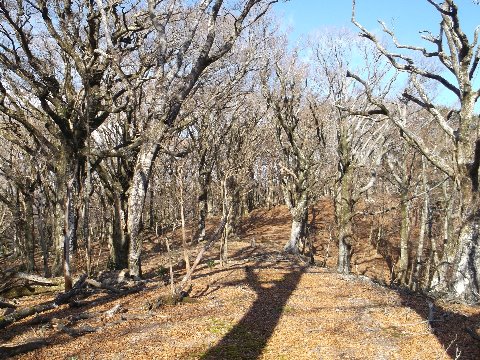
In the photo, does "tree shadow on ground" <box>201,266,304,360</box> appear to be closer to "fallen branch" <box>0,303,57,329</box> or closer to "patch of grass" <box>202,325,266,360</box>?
"patch of grass" <box>202,325,266,360</box>

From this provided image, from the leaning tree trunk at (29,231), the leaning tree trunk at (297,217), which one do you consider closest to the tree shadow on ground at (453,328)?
the leaning tree trunk at (297,217)

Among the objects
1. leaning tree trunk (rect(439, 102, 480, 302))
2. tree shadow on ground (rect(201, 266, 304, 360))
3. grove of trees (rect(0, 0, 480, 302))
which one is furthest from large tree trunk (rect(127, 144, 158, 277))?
leaning tree trunk (rect(439, 102, 480, 302))

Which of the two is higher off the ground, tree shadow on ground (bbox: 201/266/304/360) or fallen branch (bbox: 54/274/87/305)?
fallen branch (bbox: 54/274/87/305)

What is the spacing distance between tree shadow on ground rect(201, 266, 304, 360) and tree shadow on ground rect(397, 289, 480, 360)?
287cm

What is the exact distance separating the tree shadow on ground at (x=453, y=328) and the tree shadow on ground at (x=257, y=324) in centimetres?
287

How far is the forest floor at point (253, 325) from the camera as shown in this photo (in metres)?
6.50

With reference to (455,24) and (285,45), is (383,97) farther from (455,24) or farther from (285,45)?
(455,24)

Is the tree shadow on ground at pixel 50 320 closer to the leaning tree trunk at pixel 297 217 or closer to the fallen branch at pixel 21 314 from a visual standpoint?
the fallen branch at pixel 21 314

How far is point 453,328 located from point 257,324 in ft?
12.0

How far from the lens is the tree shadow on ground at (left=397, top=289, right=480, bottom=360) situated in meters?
6.56

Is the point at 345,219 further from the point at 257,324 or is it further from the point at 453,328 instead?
the point at 257,324

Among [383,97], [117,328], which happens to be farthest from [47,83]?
[383,97]

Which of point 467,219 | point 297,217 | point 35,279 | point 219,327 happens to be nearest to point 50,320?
point 35,279

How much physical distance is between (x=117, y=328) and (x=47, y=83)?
7.21m
